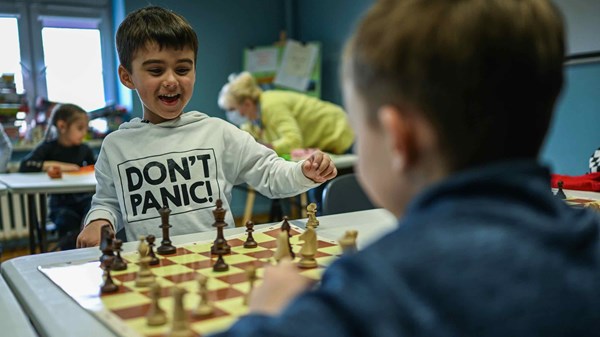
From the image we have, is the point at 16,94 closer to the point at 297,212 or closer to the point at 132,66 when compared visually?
the point at 297,212

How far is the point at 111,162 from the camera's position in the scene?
1670mm

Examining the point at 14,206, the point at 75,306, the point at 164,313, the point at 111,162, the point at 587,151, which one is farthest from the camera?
the point at 14,206

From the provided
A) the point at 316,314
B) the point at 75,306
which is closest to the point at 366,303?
the point at 316,314

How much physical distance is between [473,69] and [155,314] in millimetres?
536

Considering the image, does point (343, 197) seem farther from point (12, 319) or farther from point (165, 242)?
point (12, 319)

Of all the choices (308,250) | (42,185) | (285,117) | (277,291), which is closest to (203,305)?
(277,291)

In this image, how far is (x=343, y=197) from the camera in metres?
2.08

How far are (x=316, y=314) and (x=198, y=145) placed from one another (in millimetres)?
1316

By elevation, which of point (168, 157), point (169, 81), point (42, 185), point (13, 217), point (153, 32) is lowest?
point (13, 217)

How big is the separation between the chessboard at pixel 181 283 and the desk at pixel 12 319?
8 centimetres

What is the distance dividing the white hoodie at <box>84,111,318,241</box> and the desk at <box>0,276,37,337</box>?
0.57 m

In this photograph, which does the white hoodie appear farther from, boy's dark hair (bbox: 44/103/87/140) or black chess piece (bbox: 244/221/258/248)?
boy's dark hair (bbox: 44/103/87/140)

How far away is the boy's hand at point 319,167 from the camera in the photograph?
1491 mm

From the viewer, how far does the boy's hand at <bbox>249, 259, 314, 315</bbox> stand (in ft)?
1.98
